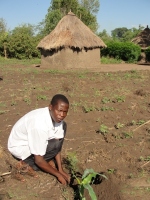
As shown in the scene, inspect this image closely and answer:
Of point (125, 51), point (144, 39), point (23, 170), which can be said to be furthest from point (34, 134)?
point (144, 39)

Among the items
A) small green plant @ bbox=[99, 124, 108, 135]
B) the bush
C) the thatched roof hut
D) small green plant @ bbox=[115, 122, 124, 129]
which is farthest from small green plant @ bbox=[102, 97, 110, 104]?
the bush

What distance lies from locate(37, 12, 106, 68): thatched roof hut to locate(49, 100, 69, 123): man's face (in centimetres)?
1355

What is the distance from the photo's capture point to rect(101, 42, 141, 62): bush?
24.0m

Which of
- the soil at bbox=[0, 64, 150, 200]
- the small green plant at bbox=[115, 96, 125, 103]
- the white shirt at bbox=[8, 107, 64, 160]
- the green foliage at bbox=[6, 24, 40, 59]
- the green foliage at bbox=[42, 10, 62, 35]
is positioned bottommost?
the soil at bbox=[0, 64, 150, 200]

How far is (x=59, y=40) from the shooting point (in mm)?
16703

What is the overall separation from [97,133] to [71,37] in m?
12.4

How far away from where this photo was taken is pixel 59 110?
2.94 meters

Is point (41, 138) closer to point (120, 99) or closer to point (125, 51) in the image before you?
point (120, 99)

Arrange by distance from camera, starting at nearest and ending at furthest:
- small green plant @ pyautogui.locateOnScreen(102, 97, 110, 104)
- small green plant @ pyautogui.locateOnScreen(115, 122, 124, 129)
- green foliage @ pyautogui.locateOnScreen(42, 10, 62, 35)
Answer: small green plant @ pyautogui.locateOnScreen(115, 122, 124, 129)
small green plant @ pyautogui.locateOnScreen(102, 97, 110, 104)
green foliage @ pyautogui.locateOnScreen(42, 10, 62, 35)

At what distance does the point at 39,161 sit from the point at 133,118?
305 cm

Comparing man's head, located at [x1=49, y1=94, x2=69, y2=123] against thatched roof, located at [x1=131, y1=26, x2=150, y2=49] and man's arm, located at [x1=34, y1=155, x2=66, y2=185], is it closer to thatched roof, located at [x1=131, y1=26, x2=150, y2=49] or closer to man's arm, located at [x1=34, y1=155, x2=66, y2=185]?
man's arm, located at [x1=34, y1=155, x2=66, y2=185]

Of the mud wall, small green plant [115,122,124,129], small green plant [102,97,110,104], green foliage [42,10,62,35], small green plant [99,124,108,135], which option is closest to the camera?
small green plant [99,124,108,135]

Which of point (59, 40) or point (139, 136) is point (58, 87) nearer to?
point (139, 136)

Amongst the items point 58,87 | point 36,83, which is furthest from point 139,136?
point 36,83
